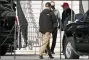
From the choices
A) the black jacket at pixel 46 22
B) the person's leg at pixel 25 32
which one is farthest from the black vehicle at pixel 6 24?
the black jacket at pixel 46 22

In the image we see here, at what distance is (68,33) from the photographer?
Result: 12969 millimetres

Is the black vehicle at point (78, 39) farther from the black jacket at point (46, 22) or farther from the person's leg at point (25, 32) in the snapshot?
the person's leg at point (25, 32)

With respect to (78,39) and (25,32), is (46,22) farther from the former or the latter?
(25,32)

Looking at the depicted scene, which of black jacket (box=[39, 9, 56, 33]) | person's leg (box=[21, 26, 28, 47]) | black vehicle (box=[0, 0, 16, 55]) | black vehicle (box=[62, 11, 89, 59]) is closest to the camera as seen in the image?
black vehicle (box=[62, 11, 89, 59])

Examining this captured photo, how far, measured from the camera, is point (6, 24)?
53.9 ft

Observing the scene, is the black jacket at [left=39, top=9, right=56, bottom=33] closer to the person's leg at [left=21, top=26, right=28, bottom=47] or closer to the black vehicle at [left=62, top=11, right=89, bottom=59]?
the black vehicle at [left=62, top=11, right=89, bottom=59]

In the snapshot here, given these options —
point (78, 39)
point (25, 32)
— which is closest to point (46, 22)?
point (78, 39)

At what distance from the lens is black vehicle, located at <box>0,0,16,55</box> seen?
15734mm

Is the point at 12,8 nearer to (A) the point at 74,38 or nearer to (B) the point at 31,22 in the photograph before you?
(B) the point at 31,22

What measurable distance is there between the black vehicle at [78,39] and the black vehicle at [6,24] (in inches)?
138

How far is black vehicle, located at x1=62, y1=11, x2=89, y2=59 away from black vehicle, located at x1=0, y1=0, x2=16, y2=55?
350cm

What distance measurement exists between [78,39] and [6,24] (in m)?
5.07

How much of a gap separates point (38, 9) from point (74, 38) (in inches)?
203

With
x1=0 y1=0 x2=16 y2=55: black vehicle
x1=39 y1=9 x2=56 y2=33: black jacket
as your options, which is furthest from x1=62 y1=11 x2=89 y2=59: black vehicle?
x1=0 y1=0 x2=16 y2=55: black vehicle
